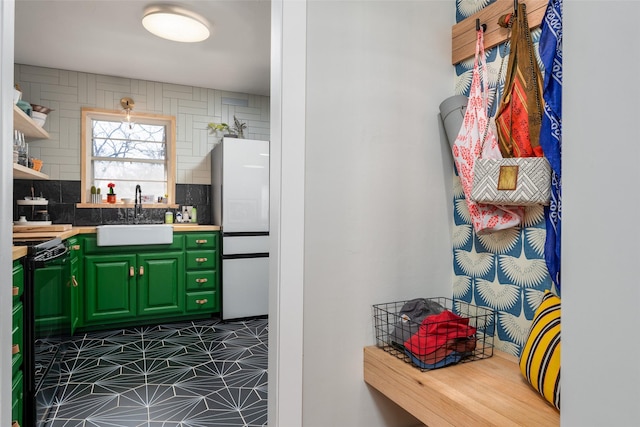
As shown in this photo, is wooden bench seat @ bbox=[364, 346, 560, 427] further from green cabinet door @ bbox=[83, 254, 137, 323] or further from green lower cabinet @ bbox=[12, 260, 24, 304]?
green cabinet door @ bbox=[83, 254, 137, 323]

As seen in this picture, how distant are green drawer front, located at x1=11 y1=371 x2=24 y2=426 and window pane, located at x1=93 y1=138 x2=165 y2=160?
314cm

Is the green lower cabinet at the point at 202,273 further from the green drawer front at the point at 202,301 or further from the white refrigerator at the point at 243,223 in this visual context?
the white refrigerator at the point at 243,223

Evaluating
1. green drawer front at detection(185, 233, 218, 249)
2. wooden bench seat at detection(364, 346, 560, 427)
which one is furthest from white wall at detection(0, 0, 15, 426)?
green drawer front at detection(185, 233, 218, 249)

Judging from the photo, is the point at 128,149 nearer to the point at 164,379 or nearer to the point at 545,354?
the point at 164,379

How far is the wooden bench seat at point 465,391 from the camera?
41.1 inches

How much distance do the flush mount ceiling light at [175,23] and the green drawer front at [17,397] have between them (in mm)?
2375

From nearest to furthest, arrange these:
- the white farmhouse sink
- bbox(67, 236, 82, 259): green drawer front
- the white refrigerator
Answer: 1. bbox(67, 236, 82, 259): green drawer front
2. the white farmhouse sink
3. the white refrigerator

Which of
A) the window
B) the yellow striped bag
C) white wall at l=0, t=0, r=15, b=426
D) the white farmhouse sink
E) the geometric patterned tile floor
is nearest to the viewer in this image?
the yellow striped bag

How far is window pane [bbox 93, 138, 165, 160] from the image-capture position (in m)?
4.31

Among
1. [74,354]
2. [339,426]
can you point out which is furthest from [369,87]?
[74,354]

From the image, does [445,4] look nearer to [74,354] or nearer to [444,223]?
[444,223]

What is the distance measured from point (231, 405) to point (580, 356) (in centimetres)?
239

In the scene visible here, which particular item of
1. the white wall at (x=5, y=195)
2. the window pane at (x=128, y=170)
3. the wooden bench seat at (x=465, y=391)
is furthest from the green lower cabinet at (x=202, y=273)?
the wooden bench seat at (x=465, y=391)

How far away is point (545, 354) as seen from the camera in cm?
108
